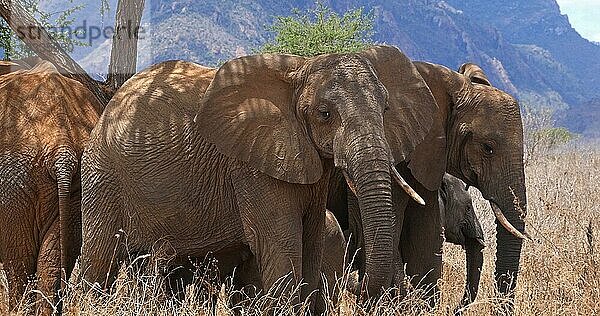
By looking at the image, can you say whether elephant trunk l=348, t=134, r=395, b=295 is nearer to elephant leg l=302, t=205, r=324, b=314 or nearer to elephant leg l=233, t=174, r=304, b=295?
elephant leg l=233, t=174, r=304, b=295

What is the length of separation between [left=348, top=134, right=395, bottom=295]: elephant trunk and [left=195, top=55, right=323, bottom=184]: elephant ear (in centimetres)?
41

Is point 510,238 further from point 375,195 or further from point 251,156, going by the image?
point 251,156

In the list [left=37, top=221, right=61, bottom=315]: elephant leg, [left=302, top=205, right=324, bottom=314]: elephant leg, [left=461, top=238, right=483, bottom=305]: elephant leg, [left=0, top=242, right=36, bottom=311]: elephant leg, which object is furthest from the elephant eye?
[left=0, top=242, right=36, bottom=311]: elephant leg

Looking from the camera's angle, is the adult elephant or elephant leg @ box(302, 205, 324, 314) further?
elephant leg @ box(302, 205, 324, 314)

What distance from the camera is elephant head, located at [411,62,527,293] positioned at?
599cm

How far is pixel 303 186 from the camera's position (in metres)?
5.15

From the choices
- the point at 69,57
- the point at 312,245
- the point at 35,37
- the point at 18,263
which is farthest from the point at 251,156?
the point at 35,37

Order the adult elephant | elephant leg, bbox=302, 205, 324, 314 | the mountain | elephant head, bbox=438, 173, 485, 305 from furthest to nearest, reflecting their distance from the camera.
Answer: the mountain
elephant head, bbox=438, 173, 485, 305
elephant leg, bbox=302, 205, 324, 314
the adult elephant

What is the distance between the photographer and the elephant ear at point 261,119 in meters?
4.99

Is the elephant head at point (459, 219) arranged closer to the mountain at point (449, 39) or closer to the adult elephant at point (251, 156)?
the adult elephant at point (251, 156)

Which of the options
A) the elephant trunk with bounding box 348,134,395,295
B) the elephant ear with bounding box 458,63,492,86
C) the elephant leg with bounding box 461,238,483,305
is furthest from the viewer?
the elephant leg with bounding box 461,238,483,305

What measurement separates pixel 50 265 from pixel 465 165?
272cm

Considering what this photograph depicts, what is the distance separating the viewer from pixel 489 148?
6070 millimetres

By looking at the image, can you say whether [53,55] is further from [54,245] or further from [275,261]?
[275,261]
